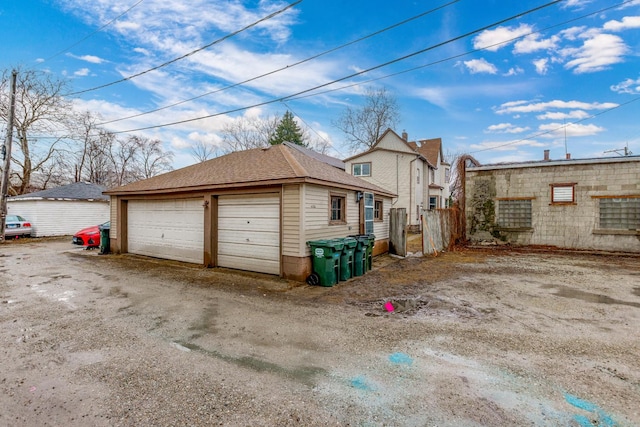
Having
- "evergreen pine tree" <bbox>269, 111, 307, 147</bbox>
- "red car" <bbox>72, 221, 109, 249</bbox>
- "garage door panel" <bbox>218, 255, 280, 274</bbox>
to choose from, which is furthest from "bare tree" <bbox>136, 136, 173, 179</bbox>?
"garage door panel" <bbox>218, 255, 280, 274</bbox>

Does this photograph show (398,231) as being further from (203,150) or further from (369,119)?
(203,150)

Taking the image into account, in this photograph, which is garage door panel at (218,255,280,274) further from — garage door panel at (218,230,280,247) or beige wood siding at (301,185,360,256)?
beige wood siding at (301,185,360,256)

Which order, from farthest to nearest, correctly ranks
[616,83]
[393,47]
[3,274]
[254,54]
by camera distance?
[616,83] < [254,54] < [3,274] < [393,47]

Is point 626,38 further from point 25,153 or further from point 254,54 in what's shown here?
point 25,153

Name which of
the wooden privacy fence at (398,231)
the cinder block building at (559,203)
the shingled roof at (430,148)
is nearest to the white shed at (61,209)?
the wooden privacy fence at (398,231)

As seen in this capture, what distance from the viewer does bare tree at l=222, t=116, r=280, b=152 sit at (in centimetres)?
3541

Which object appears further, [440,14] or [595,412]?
[440,14]

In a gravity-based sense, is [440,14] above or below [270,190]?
above

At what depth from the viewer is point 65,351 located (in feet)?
12.3

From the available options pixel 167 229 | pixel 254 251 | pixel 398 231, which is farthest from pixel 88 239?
pixel 398 231

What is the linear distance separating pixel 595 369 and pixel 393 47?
7.57 meters

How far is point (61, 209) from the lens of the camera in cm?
1908

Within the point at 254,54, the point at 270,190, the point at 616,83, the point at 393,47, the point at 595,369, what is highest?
the point at 616,83

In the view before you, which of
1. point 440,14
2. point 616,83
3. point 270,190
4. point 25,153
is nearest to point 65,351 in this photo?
point 270,190
